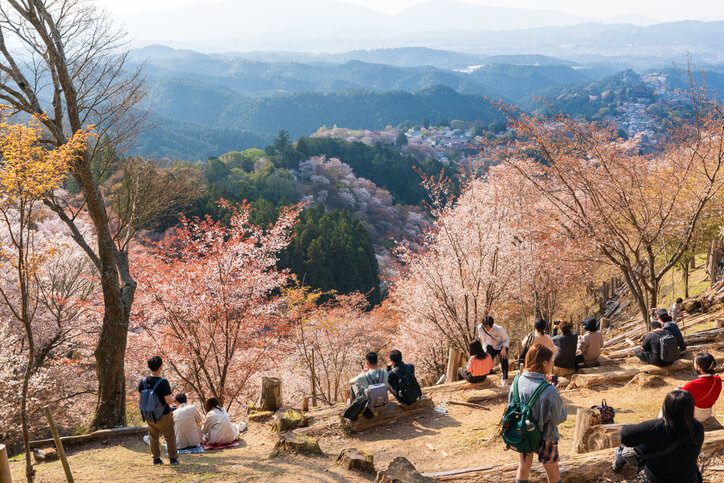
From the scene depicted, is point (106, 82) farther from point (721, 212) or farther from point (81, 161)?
point (721, 212)

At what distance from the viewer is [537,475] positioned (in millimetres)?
4043

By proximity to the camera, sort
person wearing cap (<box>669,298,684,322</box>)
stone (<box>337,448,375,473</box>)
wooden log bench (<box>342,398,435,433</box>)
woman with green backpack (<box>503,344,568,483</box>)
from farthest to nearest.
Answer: person wearing cap (<box>669,298,684,322</box>) < wooden log bench (<box>342,398,435,433</box>) < stone (<box>337,448,375,473</box>) < woman with green backpack (<box>503,344,568,483</box>)

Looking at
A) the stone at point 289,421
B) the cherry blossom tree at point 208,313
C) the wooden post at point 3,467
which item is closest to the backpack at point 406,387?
the stone at point 289,421

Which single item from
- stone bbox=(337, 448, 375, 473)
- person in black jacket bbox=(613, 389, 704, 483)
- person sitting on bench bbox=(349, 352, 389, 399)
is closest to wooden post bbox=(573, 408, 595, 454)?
person in black jacket bbox=(613, 389, 704, 483)

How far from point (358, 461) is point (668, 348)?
4.96m

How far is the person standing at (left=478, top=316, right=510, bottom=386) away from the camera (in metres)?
7.49

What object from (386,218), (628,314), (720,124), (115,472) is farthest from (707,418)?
(386,218)

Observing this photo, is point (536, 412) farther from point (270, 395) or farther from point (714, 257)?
point (714, 257)

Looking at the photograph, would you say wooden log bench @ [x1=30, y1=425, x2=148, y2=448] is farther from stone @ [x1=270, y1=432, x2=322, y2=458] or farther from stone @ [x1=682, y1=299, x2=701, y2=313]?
stone @ [x1=682, y1=299, x2=701, y2=313]

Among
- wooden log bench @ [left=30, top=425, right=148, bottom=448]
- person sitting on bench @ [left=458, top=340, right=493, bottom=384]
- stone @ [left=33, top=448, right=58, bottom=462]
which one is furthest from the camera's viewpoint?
person sitting on bench @ [left=458, top=340, right=493, bottom=384]

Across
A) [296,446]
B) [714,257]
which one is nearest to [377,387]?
[296,446]

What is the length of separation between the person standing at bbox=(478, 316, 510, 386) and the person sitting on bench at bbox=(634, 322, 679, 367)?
2.07m

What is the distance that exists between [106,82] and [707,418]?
10.7m

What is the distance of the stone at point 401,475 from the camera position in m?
3.87
